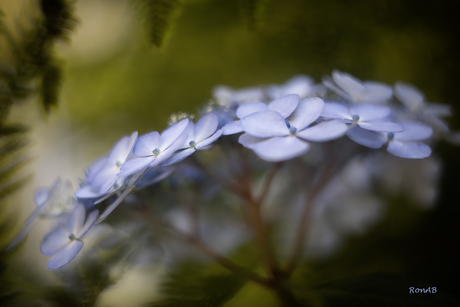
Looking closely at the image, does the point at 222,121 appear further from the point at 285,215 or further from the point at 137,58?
the point at 137,58

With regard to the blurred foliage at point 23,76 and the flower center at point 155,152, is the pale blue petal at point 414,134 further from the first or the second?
the blurred foliage at point 23,76

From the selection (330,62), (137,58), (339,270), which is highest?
(137,58)

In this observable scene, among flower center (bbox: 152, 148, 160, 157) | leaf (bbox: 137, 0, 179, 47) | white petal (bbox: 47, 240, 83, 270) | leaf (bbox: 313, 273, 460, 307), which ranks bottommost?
leaf (bbox: 313, 273, 460, 307)

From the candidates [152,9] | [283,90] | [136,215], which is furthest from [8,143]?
[283,90]

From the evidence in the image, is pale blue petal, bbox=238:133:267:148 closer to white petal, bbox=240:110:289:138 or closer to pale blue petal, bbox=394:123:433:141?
white petal, bbox=240:110:289:138

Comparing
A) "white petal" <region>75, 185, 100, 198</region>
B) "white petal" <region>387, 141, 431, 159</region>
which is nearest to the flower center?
"white petal" <region>75, 185, 100, 198</region>

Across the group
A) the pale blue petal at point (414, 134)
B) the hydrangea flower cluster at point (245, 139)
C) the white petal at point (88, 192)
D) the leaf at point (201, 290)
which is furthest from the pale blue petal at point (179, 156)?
the pale blue petal at point (414, 134)
